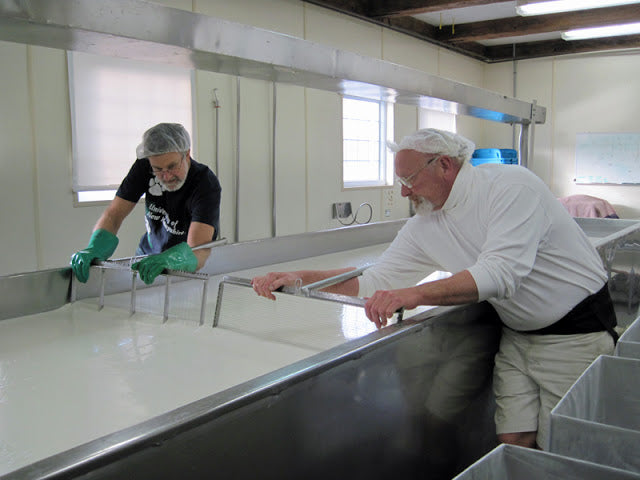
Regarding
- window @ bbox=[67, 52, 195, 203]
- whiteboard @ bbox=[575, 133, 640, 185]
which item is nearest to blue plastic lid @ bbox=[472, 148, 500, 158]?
window @ bbox=[67, 52, 195, 203]

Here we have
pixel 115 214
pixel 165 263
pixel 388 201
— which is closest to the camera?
pixel 165 263

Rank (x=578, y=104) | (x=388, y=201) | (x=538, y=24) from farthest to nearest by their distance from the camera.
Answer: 1. (x=578, y=104)
2. (x=388, y=201)
3. (x=538, y=24)

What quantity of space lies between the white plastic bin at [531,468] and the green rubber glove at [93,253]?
1424 millimetres

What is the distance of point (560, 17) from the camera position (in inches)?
207

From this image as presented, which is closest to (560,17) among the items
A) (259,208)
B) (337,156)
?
(337,156)

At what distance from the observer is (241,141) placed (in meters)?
4.13

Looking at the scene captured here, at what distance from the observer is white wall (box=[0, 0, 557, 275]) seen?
9.81ft

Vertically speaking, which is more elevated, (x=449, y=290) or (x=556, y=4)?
(x=556, y=4)

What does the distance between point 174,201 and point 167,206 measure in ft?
0.17

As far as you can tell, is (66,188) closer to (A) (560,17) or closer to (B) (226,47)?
(B) (226,47)

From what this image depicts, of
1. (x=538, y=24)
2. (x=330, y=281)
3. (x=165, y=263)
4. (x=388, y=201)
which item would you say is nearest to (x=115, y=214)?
(x=165, y=263)

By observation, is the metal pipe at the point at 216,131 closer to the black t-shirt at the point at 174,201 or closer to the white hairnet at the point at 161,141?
the black t-shirt at the point at 174,201

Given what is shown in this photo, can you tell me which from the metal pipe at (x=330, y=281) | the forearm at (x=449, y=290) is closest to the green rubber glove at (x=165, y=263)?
the metal pipe at (x=330, y=281)

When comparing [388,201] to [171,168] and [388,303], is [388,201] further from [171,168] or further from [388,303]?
[388,303]
